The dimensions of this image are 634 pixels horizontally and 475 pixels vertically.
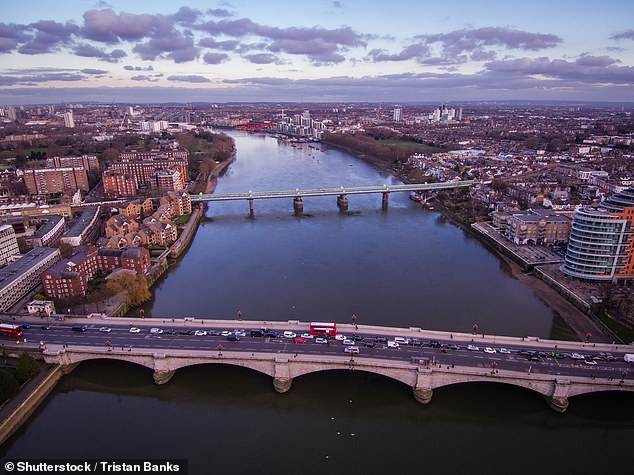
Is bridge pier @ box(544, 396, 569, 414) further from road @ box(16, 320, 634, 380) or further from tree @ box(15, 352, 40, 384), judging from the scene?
tree @ box(15, 352, 40, 384)

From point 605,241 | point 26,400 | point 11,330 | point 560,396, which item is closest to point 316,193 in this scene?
point 605,241

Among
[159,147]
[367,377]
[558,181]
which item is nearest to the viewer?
[367,377]

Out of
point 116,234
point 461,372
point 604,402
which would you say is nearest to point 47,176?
point 116,234

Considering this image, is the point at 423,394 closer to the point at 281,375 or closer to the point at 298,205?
the point at 281,375

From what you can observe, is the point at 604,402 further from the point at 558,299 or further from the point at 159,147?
the point at 159,147

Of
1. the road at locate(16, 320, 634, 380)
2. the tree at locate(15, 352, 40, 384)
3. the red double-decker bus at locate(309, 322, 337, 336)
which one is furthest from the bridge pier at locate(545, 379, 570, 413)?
the tree at locate(15, 352, 40, 384)
